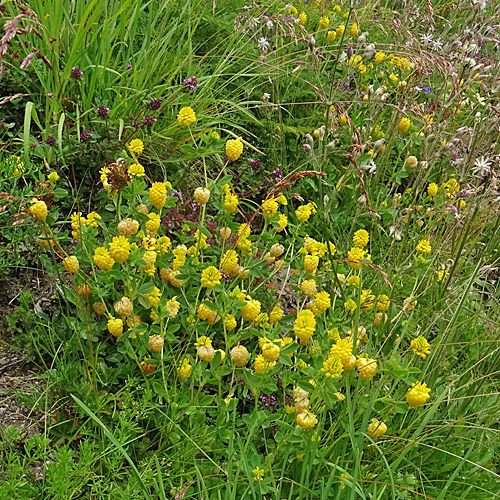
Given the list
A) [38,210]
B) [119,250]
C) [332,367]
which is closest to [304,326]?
[332,367]

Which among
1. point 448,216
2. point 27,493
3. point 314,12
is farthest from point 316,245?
point 314,12

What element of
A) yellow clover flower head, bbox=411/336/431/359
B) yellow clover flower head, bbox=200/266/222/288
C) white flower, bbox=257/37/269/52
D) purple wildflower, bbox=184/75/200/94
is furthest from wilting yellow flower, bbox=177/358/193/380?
white flower, bbox=257/37/269/52

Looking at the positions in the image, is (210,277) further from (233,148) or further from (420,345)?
(420,345)

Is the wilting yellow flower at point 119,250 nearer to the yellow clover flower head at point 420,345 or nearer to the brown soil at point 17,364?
the brown soil at point 17,364

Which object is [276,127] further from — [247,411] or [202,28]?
[247,411]

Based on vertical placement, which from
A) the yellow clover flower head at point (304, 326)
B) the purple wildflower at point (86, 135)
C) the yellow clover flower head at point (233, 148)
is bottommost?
the purple wildflower at point (86, 135)

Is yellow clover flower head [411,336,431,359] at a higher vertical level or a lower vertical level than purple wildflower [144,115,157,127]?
higher

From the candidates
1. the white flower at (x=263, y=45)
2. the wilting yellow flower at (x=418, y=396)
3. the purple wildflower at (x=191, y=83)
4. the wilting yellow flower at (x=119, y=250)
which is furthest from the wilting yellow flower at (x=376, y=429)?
the white flower at (x=263, y=45)

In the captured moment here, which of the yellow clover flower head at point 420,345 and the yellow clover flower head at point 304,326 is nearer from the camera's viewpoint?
the yellow clover flower head at point 304,326

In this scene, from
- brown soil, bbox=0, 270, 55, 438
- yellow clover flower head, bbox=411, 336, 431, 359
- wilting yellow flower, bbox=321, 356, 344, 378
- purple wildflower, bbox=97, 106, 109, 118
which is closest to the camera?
wilting yellow flower, bbox=321, 356, 344, 378

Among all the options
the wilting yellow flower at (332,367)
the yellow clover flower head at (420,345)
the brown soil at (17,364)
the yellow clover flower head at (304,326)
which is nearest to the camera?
the wilting yellow flower at (332,367)

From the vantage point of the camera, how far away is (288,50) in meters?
3.58

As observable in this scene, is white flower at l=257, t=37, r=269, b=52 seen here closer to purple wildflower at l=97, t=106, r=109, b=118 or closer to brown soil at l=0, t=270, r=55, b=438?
purple wildflower at l=97, t=106, r=109, b=118

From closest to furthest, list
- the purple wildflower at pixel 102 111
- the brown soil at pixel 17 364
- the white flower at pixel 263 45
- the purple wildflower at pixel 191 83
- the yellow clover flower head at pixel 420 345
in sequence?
the yellow clover flower head at pixel 420 345, the brown soil at pixel 17 364, the purple wildflower at pixel 102 111, the purple wildflower at pixel 191 83, the white flower at pixel 263 45
